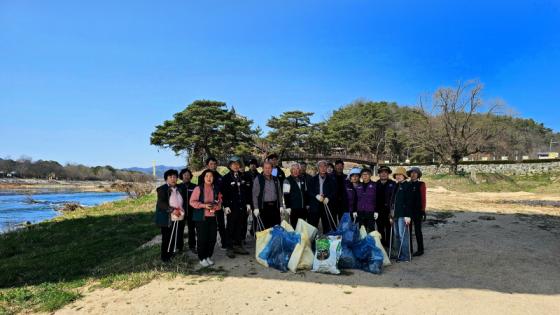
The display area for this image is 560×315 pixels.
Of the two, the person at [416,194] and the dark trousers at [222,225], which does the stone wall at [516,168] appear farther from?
the dark trousers at [222,225]

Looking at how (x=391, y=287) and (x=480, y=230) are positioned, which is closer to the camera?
(x=391, y=287)

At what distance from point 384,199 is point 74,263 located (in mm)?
5327

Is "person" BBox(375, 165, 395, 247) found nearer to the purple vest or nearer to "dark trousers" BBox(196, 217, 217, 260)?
the purple vest

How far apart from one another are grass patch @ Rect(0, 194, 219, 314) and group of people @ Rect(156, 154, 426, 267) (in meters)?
0.56

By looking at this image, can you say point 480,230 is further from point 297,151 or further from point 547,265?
point 297,151

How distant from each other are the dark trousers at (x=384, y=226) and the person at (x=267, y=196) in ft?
5.44

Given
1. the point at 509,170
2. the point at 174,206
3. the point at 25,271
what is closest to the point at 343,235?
the point at 174,206

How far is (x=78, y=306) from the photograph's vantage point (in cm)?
392

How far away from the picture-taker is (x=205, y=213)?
5043 mm

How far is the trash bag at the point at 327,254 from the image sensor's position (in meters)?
4.72

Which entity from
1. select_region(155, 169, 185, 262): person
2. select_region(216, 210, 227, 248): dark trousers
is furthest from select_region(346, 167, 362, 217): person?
select_region(155, 169, 185, 262): person

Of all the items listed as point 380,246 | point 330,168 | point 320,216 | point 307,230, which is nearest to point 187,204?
point 307,230

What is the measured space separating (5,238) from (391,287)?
33.1ft

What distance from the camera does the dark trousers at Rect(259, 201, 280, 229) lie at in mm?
5797
